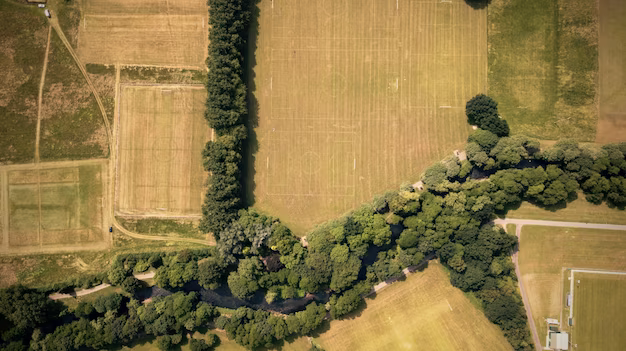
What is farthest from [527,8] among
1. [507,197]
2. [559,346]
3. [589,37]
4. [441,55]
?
[559,346]

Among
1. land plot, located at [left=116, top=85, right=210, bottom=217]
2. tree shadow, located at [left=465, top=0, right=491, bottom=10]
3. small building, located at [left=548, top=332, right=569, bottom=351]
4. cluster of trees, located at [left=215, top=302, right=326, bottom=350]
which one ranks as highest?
tree shadow, located at [left=465, top=0, right=491, bottom=10]

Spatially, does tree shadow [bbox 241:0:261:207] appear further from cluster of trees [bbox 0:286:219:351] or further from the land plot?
cluster of trees [bbox 0:286:219:351]

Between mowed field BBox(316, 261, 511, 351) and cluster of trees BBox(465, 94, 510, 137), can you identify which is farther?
mowed field BBox(316, 261, 511, 351)

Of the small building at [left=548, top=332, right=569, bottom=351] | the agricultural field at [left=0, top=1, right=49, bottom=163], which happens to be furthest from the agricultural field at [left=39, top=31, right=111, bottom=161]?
the small building at [left=548, top=332, right=569, bottom=351]

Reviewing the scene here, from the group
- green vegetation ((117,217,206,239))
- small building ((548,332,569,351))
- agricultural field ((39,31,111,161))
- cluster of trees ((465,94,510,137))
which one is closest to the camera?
cluster of trees ((465,94,510,137))

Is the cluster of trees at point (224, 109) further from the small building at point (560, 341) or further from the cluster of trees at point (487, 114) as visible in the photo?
the small building at point (560, 341)

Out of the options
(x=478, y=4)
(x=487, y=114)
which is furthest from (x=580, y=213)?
(x=478, y=4)

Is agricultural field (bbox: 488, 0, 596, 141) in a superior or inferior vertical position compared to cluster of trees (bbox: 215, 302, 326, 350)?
superior
